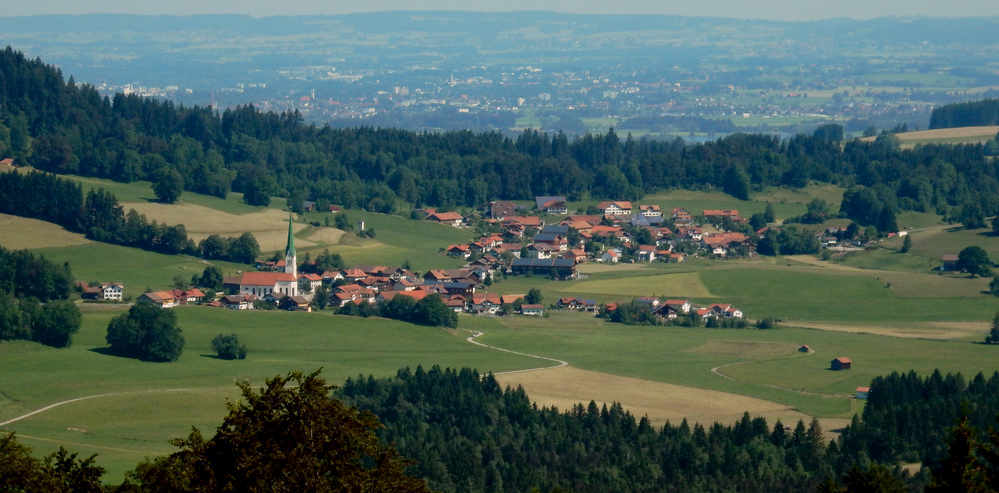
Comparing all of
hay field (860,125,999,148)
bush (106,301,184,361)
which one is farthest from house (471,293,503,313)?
hay field (860,125,999,148)

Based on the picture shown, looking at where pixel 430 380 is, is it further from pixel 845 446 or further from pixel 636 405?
pixel 845 446

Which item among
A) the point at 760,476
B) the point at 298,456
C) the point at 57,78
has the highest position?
the point at 57,78

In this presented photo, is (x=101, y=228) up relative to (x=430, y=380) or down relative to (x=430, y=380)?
up

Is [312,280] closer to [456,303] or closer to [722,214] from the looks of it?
[456,303]

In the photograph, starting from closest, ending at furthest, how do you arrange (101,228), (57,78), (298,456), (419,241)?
(298,456) < (101,228) < (419,241) < (57,78)

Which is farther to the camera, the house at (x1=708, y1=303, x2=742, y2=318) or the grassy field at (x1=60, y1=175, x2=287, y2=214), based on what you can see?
the grassy field at (x1=60, y1=175, x2=287, y2=214)

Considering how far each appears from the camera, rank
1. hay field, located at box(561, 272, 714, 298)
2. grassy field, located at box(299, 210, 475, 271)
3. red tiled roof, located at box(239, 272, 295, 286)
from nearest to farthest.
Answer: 1. red tiled roof, located at box(239, 272, 295, 286)
2. hay field, located at box(561, 272, 714, 298)
3. grassy field, located at box(299, 210, 475, 271)

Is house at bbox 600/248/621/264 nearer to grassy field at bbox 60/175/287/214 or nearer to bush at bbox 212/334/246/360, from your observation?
grassy field at bbox 60/175/287/214

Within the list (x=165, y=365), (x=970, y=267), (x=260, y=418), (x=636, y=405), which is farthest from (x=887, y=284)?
(x=260, y=418)
